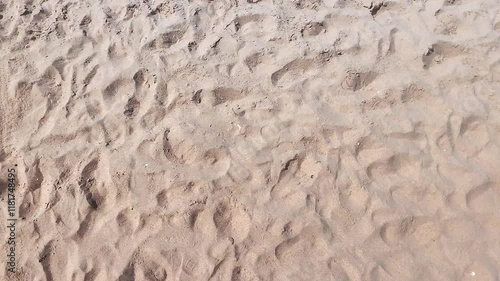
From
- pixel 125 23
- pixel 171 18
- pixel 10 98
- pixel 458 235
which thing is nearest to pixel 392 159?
pixel 458 235

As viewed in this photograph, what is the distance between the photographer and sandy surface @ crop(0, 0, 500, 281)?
3.18m

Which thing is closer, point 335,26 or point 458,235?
point 458,235

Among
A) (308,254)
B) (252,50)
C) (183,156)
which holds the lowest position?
(308,254)

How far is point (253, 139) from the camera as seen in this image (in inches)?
140

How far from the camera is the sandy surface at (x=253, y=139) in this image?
3.18 meters

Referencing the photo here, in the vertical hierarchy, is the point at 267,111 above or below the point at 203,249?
above

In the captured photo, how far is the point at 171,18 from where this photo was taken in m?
4.26

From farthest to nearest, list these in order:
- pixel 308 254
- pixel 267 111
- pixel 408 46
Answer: pixel 408 46
pixel 267 111
pixel 308 254

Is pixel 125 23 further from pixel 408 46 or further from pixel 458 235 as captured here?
pixel 458 235

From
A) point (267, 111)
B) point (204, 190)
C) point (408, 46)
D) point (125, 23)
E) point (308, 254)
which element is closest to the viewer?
point (308, 254)

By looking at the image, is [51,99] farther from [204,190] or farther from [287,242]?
[287,242]

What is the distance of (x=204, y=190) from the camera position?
3.38m

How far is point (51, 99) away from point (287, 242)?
2.06 metres

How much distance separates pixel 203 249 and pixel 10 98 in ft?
6.26
